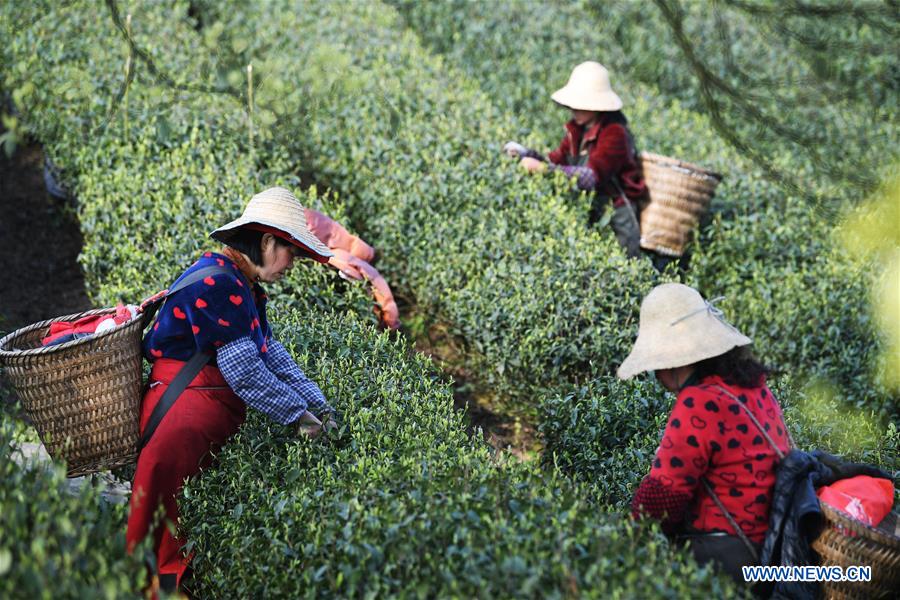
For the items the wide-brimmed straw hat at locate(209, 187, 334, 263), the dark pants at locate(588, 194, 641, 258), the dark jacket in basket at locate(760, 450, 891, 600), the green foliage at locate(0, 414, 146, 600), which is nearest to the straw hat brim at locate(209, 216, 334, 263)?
the wide-brimmed straw hat at locate(209, 187, 334, 263)

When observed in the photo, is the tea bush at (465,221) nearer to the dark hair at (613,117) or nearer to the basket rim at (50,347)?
the dark hair at (613,117)

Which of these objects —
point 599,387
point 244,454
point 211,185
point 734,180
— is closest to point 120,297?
point 211,185

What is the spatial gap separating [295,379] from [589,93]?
13.0 feet

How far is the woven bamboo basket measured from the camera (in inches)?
285

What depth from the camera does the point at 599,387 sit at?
219 inches

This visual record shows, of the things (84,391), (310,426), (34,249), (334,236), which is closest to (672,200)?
(334,236)

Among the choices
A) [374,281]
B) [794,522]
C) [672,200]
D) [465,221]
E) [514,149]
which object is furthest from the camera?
[514,149]

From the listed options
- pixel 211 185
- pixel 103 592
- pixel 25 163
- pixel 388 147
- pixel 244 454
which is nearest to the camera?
pixel 103 592

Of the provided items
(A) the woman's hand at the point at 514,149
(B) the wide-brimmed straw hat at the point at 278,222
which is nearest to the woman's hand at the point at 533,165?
Result: (A) the woman's hand at the point at 514,149

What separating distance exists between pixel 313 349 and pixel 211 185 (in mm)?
2289

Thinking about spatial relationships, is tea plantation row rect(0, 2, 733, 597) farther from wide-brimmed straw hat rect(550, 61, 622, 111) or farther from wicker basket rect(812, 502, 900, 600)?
wide-brimmed straw hat rect(550, 61, 622, 111)

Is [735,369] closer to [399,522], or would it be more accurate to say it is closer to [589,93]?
[399,522]

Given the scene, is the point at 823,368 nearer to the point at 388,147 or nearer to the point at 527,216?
the point at 527,216

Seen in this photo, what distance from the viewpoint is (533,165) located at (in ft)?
24.8
